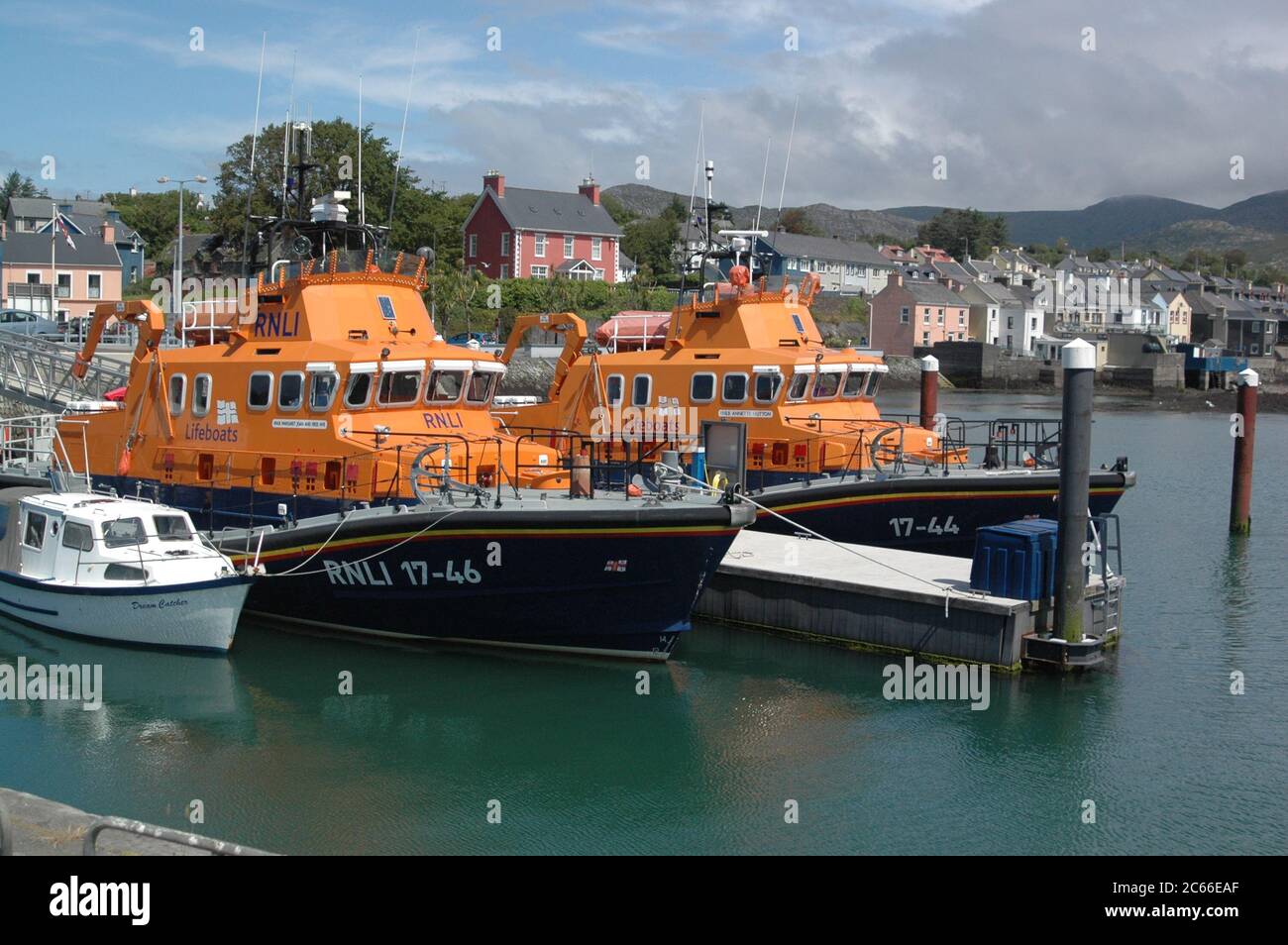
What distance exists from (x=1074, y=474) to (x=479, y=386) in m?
7.34

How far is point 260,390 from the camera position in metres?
16.2

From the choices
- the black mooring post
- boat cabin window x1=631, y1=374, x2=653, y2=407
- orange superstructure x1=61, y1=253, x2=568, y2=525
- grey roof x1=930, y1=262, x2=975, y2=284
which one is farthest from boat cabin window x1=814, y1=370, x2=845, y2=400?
grey roof x1=930, y1=262, x2=975, y2=284

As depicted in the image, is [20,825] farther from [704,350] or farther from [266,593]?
[704,350]

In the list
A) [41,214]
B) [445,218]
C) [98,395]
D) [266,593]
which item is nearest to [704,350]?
[266,593]

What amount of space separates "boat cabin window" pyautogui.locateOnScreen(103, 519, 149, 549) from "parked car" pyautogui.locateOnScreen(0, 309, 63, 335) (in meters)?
25.8

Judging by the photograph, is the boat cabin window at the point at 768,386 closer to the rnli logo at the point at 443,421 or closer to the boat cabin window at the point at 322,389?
the rnli logo at the point at 443,421

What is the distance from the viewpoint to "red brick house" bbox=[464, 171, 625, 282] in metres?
66.2

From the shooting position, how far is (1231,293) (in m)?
113

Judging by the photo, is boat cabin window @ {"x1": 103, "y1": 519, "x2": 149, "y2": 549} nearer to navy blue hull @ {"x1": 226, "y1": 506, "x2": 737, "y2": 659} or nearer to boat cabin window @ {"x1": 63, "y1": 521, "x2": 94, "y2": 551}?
boat cabin window @ {"x1": 63, "y1": 521, "x2": 94, "y2": 551}

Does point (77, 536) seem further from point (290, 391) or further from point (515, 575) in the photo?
point (515, 575)

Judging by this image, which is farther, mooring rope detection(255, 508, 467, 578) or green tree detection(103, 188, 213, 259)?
green tree detection(103, 188, 213, 259)

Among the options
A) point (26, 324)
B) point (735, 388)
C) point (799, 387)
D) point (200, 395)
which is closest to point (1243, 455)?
point (799, 387)

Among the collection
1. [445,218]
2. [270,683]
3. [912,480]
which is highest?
[445,218]
